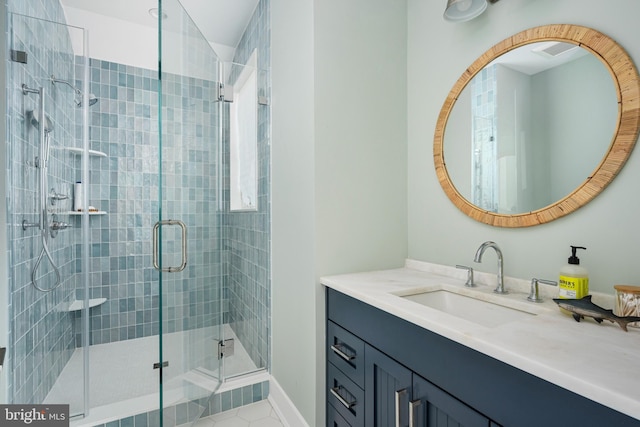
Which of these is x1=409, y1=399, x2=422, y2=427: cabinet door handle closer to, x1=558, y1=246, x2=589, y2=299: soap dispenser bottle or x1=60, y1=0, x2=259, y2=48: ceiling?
x1=558, y1=246, x2=589, y2=299: soap dispenser bottle

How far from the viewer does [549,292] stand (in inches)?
43.0

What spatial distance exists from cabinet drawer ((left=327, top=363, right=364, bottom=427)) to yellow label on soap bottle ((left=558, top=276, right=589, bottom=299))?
0.78 m

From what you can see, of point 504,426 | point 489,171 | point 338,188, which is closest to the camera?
point 504,426

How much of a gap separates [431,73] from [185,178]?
138cm

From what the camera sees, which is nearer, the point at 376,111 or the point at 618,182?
the point at 618,182

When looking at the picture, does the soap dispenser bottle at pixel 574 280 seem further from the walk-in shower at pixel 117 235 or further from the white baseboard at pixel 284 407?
the walk-in shower at pixel 117 235

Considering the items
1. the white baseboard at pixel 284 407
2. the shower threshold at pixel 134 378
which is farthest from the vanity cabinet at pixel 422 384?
the shower threshold at pixel 134 378

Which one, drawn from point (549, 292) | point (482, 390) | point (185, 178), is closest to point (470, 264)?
point (549, 292)

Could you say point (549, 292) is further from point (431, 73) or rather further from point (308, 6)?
point (308, 6)

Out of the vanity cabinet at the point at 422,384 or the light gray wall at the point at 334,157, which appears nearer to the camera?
the vanity cabinet at the point at 422,384
